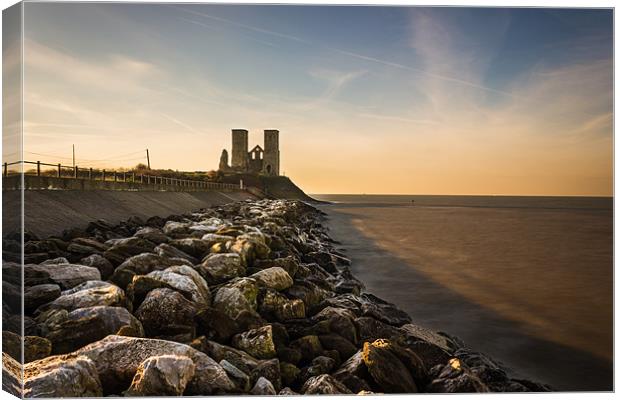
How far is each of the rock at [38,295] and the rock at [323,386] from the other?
1.96m

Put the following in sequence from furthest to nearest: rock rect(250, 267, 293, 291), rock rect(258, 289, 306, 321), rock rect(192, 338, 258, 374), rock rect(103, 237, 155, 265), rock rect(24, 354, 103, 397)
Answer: rock rect(250, 267, 293, 291) → rock rect(103, 237, 155, 265) → rock rect(258, 289, 306, 321) → rock rect(192, 338, 258, 374) → rock rect(24, 354, 103, 397)

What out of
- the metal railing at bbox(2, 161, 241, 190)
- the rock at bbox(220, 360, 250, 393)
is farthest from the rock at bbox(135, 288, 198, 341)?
the metal railing at bbox(2, 161, 241, 190)

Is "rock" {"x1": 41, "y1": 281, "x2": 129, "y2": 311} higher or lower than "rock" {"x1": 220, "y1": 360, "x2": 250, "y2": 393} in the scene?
higher

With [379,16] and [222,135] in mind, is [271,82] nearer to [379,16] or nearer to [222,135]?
[222,135]

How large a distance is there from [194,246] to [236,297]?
1516 mm

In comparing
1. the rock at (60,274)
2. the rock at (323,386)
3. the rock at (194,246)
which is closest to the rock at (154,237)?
the rock at (194,246)

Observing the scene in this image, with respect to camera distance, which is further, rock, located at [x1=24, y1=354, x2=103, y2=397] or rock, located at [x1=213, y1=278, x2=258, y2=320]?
rock, located at [x1=213, y1=278, x2=258, y2=320]

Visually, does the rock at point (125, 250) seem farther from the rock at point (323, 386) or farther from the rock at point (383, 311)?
the rock at point (383, 311)

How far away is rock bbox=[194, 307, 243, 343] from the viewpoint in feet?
9.59

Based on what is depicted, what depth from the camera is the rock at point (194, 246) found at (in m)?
4.56

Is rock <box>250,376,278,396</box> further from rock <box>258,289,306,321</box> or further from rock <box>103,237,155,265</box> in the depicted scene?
rock <box>103,237,155,265</box>

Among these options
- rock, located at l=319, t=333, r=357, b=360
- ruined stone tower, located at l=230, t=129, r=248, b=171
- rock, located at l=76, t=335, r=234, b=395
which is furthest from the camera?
ruined stone tower, located at l=230, t=129, r=248, b=171

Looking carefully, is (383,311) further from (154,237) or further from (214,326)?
(154,237)

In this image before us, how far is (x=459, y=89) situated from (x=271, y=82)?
1.94 m
